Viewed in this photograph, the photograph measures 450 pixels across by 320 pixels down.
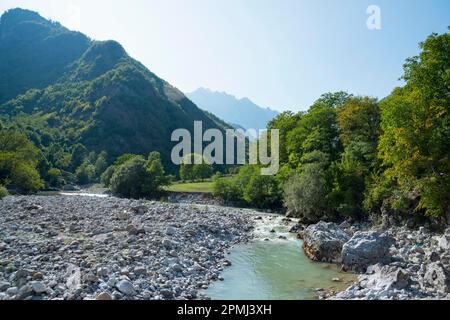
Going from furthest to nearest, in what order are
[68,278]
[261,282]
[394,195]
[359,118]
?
1. [359,118]
2. [394,195]
3. [261,282]
4. [68,278]

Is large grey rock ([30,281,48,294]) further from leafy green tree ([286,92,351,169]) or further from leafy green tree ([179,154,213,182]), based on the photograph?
leafy green tree ([179,154,213,182])

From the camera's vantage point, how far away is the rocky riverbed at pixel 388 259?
1376 cm

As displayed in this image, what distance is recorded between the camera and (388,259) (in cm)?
1875

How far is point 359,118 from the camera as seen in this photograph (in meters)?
40.5

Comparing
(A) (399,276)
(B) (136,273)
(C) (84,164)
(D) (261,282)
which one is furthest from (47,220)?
(C) (84,164)

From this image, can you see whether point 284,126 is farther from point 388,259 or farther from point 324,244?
point 388,259

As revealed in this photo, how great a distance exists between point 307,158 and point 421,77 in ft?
62.4

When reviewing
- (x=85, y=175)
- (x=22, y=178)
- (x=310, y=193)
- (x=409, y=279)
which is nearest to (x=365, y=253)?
(x=409, y=279)

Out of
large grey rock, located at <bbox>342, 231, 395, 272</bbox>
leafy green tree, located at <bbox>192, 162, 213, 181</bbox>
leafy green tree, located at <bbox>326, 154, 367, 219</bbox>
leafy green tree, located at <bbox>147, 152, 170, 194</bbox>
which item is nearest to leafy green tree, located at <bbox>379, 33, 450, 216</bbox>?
large grey rock, located at <bbox>342, 231, 395, 272</bbox>

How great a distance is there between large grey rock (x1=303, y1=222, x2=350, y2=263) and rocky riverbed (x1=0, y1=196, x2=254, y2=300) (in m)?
5.30

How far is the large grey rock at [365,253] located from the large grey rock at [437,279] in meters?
3.63

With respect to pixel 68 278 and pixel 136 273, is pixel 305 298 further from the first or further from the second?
pixel 68 278

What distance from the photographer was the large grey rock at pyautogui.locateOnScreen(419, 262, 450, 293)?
13.8 m

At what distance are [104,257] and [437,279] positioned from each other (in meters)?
13.9
